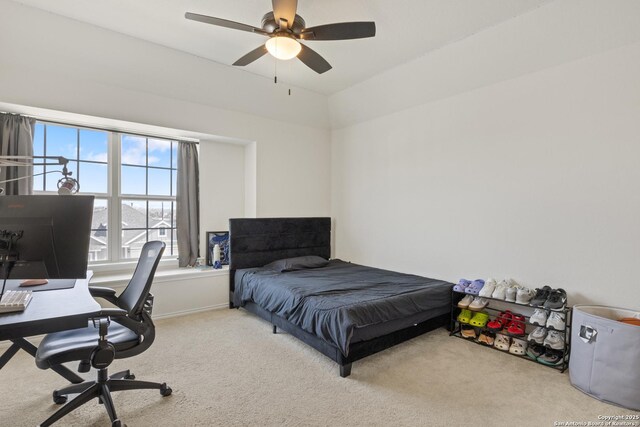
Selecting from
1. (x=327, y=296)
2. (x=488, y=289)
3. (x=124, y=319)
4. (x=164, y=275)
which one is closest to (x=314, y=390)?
(x=327, y=296)

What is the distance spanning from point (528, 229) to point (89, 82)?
4.65m

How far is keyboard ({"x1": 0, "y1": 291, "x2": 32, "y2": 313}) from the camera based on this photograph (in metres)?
1.37

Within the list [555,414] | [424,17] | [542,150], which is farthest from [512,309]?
[424,17]

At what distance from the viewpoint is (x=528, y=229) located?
305 cm

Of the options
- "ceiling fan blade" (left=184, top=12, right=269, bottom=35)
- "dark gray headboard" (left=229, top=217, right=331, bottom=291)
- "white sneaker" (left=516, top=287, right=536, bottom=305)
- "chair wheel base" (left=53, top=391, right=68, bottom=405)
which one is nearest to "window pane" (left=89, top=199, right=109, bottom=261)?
"dark gray headboard" (left=229, top=217, right=331, bottom=291)

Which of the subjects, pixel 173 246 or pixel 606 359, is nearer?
pixel 606 359

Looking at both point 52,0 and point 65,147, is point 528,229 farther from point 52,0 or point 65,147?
point 65,147

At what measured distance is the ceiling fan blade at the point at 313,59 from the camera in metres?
2.54

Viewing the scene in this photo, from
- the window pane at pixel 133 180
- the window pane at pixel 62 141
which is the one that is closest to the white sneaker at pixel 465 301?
the window pane at pixel 133 180

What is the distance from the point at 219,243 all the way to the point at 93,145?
192cm

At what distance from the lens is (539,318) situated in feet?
8.82

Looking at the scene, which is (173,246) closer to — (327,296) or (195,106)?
(195,106)

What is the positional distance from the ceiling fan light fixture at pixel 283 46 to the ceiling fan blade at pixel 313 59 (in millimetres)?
151

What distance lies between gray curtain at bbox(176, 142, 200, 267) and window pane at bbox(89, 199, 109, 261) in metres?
0.82
